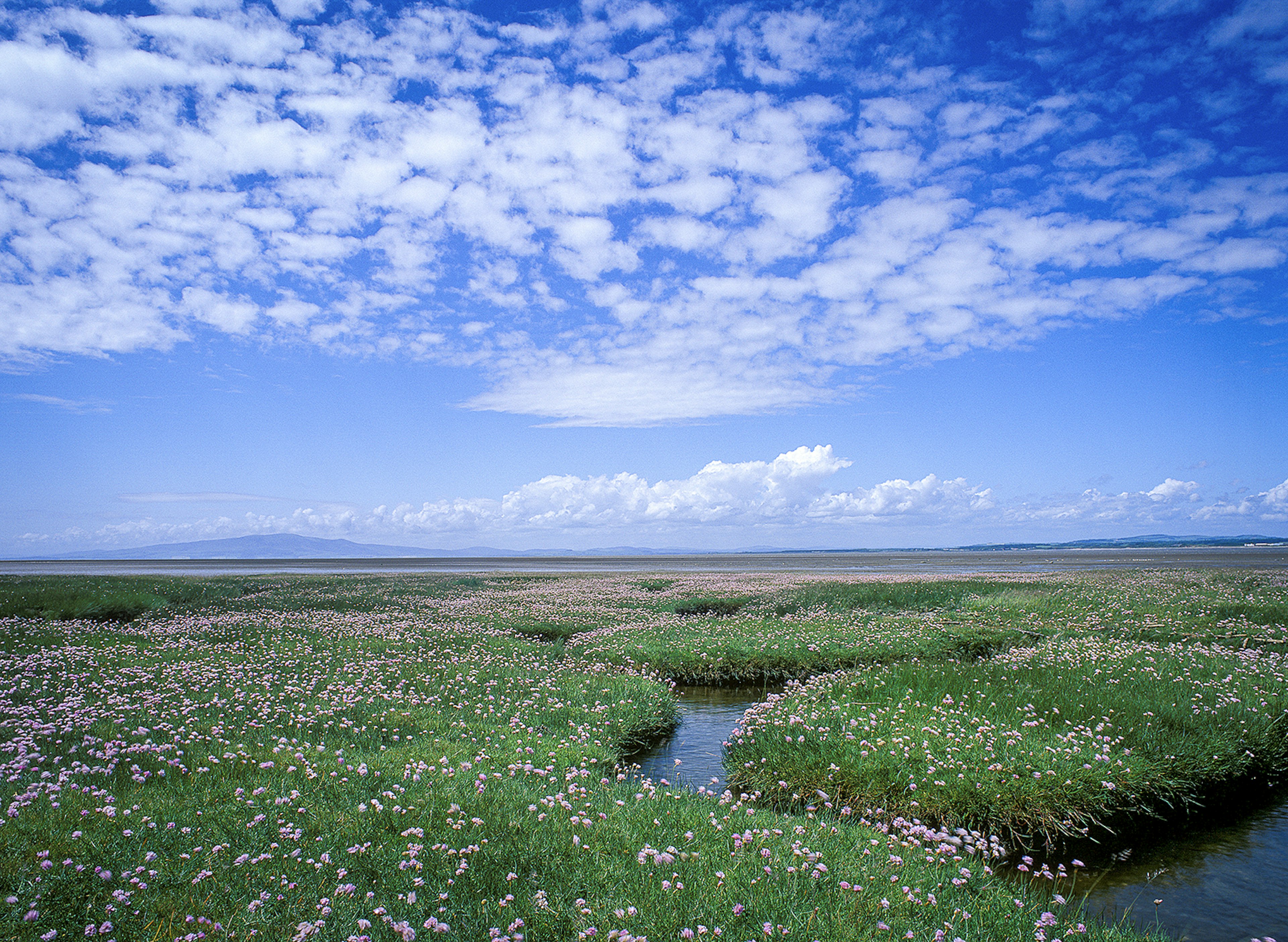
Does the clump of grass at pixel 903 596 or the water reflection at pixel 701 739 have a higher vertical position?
the clump of grass at pixel 903 596

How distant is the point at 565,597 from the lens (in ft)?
98.8

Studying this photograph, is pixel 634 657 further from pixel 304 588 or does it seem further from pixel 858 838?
pixel 304 588

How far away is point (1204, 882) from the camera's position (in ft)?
23.4

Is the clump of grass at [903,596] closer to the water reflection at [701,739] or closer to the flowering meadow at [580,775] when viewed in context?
the flowering meadow at [580,775]

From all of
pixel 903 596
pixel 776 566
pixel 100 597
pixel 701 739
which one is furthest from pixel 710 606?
pixel 776 566

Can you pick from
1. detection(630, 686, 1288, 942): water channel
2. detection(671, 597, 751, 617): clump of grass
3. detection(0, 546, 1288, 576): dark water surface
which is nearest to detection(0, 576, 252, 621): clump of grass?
detection(671, 597, 751, 617): clump of grass

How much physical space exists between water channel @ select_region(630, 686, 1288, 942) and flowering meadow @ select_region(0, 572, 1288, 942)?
1.59ft

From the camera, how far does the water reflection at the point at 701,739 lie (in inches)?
397

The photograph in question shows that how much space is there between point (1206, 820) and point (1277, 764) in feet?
7.94

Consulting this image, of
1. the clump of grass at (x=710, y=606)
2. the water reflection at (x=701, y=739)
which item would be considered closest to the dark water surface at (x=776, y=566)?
the clump of grass at (x=710, y=606)

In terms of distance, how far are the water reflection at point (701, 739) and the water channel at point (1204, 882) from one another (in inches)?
7.4

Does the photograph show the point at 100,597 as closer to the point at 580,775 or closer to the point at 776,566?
the point at 580,775

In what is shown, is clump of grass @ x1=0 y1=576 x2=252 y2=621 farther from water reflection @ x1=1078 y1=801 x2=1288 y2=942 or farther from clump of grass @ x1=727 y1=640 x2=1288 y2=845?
water reflection @ x1=1078 y1=801 x2=1288 y2=942

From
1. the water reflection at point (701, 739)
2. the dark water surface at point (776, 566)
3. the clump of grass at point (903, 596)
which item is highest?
the clump of grass at point (903, 596)
